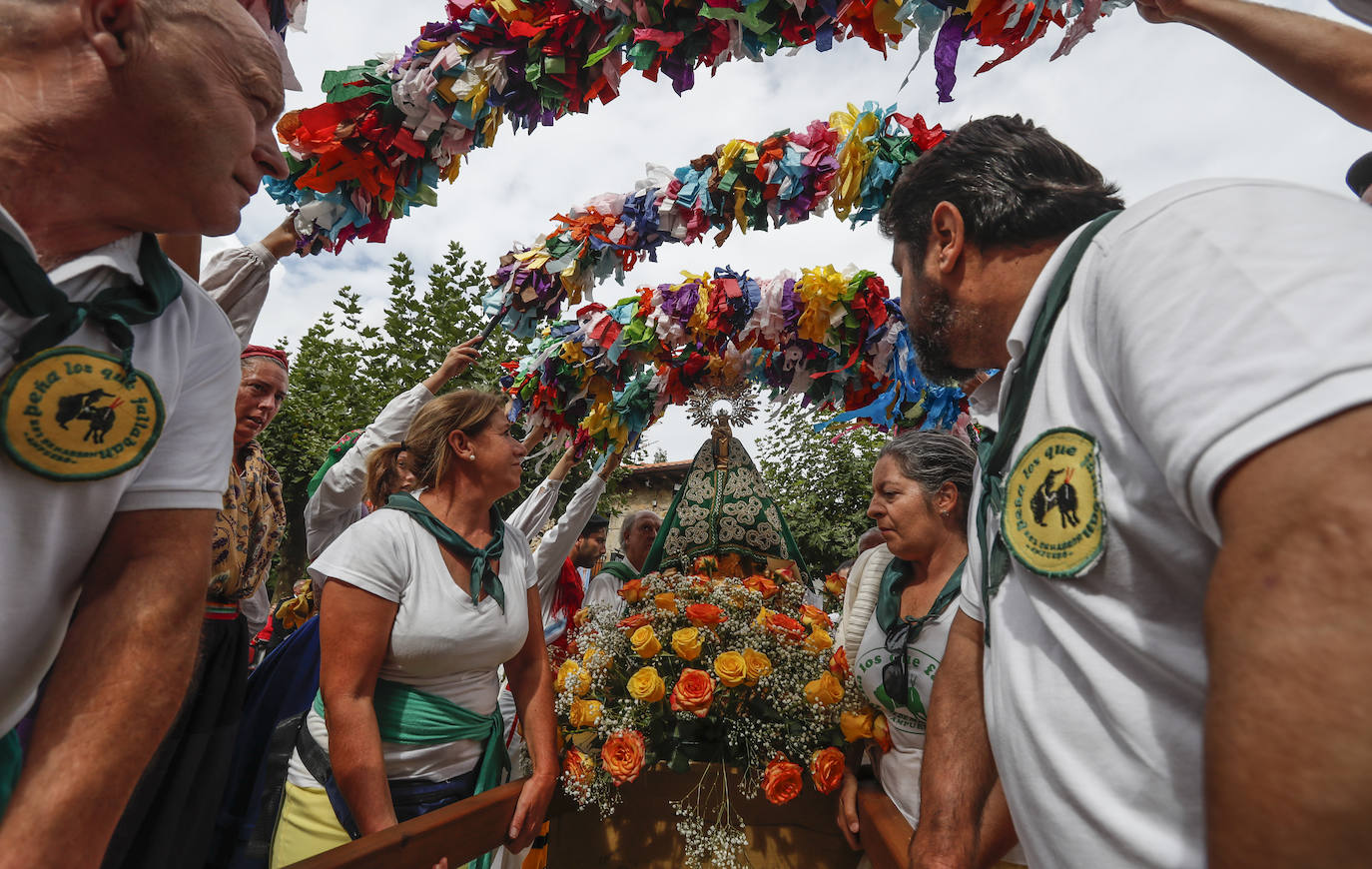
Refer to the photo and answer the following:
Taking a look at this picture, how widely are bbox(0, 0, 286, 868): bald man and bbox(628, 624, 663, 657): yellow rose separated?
175cm

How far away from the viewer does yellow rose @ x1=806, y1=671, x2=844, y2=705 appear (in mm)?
2426

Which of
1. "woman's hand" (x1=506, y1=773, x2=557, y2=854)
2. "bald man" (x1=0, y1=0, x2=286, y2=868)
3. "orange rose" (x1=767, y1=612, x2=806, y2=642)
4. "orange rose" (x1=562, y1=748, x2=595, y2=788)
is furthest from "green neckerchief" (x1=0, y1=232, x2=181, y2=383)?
"orange rose" (x1=767, y1=612, x2=806, y2=642)

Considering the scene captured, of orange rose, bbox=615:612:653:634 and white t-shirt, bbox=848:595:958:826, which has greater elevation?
orange rose, bbox=615:612:653:634

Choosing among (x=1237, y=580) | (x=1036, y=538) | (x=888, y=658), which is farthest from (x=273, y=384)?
(x=1237, y=580)

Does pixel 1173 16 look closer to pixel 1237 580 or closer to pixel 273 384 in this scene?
pixel 1237 580

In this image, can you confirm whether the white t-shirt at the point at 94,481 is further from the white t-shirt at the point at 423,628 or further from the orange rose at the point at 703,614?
the orange rose at the point at 703,614

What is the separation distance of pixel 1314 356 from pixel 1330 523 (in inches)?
4.7

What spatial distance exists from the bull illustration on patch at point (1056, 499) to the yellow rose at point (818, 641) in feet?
6.63

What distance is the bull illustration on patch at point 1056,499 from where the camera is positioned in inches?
29.0

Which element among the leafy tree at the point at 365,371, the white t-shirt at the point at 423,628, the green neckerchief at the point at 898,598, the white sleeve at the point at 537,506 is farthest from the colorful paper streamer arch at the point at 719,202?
the leafy tree at the point at 365,371

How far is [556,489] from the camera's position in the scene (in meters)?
4.47

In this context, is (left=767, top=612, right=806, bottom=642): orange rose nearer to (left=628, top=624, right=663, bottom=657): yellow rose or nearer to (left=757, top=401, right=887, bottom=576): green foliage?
(left=628, top=624, right=663, bottom=657): yellow rose

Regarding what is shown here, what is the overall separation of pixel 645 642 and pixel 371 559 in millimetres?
1020

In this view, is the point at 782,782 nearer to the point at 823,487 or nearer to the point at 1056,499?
the point at 1056,499
